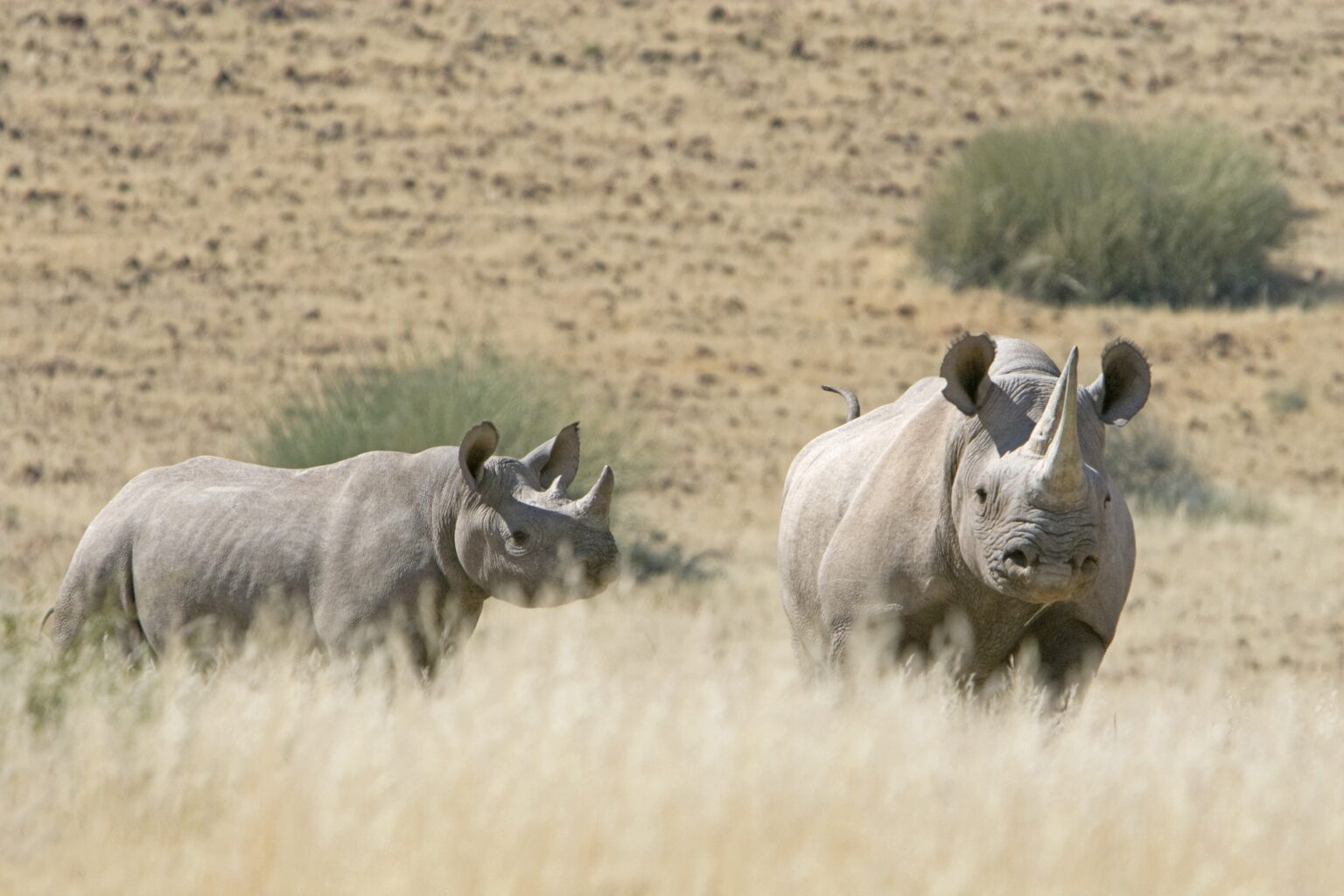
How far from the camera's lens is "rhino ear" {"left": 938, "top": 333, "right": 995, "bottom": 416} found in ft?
20.2

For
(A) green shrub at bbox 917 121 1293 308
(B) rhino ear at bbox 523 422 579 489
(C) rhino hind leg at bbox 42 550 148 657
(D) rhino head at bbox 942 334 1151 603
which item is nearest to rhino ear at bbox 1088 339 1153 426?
(D) rhino head at bbox 942 334 1151 603

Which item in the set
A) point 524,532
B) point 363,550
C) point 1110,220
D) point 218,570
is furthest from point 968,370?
point 1110,220

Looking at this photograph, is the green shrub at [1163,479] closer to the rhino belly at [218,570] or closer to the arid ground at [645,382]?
the arid ground at [645,382]

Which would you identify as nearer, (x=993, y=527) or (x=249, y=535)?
(x=993, y=527)

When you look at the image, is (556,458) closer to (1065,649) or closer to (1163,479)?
(1065,649)

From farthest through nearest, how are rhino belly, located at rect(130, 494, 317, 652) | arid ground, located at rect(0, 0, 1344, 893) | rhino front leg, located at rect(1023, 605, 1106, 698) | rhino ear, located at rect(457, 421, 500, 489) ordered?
rhino belly, located at rect(130, 494, 317, 652), rhino ear, located at rect(457, 421, 500, 489), rhino front leg, located at rect(1023, 605, 1106, 698), arid ground, located at rect(0, 0, 1344, 893)

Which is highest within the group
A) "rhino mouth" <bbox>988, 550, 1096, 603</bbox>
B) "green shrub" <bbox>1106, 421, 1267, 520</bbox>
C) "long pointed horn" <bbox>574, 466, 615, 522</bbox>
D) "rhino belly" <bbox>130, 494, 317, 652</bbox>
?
"rhino mouth" <bbox>988, 550, 1096, 603</bbox>

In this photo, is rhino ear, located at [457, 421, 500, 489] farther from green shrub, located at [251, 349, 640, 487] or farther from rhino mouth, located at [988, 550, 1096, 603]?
green shrub, located at [251, 349, 640, 487]

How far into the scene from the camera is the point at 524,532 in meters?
6.94

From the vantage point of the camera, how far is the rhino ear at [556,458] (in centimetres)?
750

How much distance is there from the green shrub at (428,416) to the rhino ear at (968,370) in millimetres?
9776

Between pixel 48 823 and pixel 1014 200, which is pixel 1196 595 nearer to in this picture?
pixel 48 823

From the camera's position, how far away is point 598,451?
18281 millimetres

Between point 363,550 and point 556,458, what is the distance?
2.89 ft
